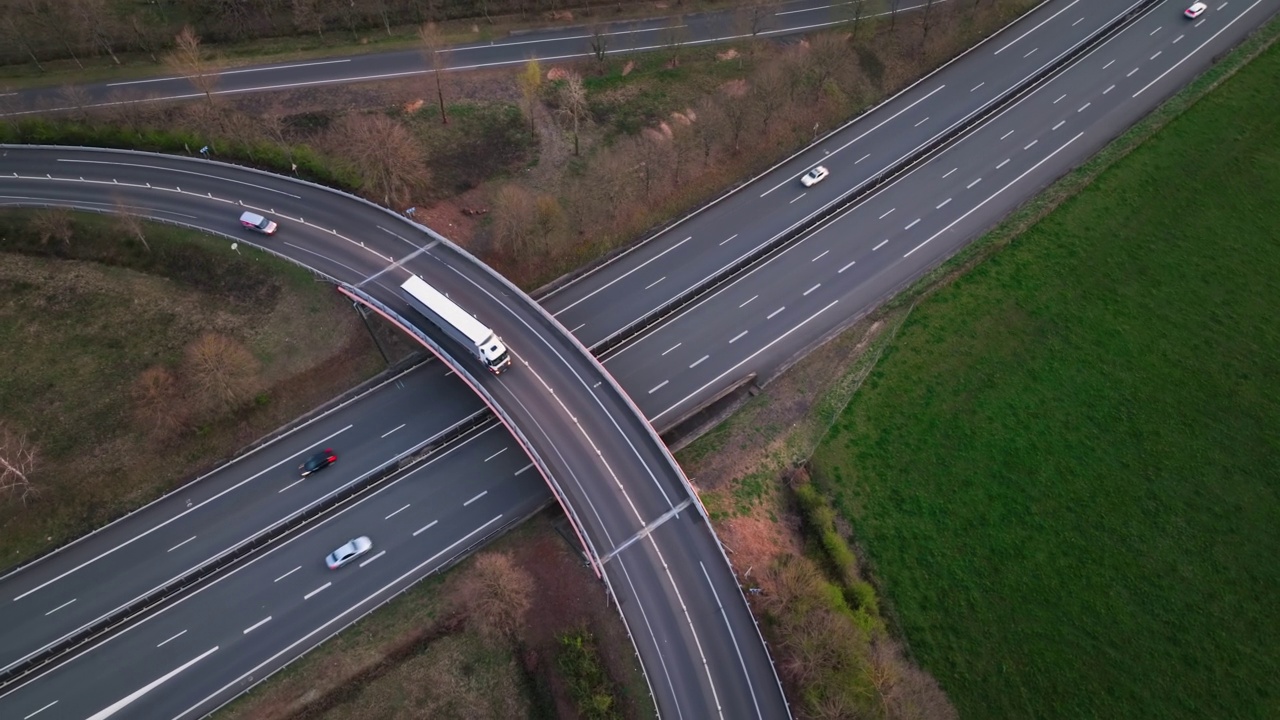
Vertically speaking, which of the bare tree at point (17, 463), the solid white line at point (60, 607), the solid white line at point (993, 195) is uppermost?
the bare tree at point (17, 463)

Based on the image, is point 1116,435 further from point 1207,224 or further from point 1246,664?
point 1207,224

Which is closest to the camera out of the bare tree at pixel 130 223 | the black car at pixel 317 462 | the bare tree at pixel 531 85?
the black car at pixel 317 462

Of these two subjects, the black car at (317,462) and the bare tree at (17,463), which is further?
the black car at (317,462)

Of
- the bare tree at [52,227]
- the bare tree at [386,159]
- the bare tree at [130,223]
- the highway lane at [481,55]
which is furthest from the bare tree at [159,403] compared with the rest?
the highway lane at [481,55]

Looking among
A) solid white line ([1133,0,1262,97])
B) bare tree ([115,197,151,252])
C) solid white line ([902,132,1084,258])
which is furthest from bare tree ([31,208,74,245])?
solid white line ([1133,0,1262,97])

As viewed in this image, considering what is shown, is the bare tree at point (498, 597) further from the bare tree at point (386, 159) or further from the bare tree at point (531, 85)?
the bare tree at point (531, 85)

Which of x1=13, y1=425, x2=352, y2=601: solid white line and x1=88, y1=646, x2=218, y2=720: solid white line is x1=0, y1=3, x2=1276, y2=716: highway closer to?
x1=13, y1=425, x2=352, y2=601: solid white line

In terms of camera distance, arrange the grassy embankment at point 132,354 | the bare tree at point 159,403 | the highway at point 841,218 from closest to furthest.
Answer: the grassy embankment at point 132,354, the bare tree at point 159,403, the highway at point 841,218

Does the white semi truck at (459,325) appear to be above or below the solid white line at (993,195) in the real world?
above
